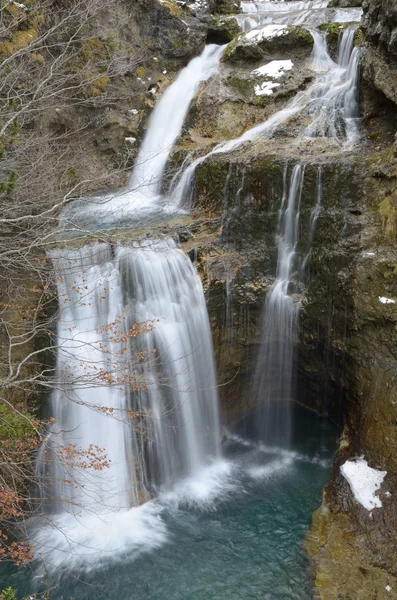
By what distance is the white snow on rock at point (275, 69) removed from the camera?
13438 millimetres

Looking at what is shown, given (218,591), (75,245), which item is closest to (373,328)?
(218,591)

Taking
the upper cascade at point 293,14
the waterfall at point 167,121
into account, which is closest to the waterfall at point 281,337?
the waterfall at point 167,121

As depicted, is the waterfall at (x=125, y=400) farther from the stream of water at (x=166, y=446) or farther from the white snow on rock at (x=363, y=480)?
the white snow on rock at (x=363, y=480)

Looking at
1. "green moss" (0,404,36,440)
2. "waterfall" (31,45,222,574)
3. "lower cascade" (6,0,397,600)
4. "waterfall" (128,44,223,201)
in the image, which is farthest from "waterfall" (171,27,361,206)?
"green moss" (0,404,36,440)

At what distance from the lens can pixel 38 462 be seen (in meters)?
7.65

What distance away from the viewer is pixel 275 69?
536 inches

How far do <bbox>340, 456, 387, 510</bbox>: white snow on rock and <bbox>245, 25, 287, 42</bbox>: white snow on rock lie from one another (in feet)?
42.2

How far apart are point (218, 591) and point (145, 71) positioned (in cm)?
1432

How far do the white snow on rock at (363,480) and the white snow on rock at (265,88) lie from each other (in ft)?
34.5

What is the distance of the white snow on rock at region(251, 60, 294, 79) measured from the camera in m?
13.4

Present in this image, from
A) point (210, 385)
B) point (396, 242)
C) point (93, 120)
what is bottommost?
point (210, 385)

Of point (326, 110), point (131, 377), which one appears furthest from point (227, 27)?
point (131, 377)

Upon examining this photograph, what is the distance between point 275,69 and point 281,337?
350 inches

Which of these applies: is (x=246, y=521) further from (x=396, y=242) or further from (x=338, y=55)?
(x=338, y=55)
